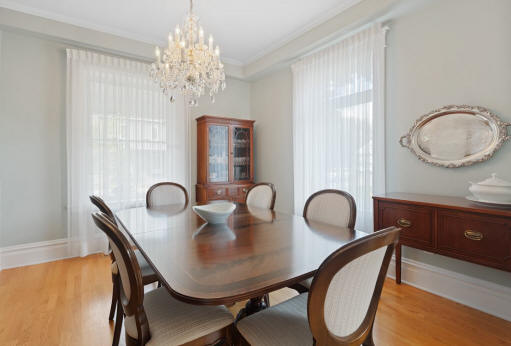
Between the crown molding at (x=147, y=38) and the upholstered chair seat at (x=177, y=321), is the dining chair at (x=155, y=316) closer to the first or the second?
the upholstered chair seat at (x=177, y=321)

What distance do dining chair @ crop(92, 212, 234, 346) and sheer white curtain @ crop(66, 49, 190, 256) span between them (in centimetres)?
248

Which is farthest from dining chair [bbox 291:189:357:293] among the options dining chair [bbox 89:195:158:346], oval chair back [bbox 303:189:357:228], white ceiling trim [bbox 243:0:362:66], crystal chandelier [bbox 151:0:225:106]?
white ceiling trim [bbox 243:0:362:66]

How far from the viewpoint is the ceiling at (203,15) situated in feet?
8.81

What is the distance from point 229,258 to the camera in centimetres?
115

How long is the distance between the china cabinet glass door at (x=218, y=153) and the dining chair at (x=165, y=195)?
3.59 ft

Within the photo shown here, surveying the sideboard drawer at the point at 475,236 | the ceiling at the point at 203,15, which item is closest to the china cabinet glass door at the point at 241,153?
the ceiling at the point at 203,15

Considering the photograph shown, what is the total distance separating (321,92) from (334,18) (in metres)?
0.81

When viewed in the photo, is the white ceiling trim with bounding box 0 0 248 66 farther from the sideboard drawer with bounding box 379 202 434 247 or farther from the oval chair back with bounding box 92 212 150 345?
the sideboard drawer with bounding box 379 202 434 247

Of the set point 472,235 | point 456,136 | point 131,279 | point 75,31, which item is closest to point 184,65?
point 131,279

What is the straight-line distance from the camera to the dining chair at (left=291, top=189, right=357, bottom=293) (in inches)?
68.9

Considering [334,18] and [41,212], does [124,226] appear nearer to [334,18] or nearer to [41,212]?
[41,212]

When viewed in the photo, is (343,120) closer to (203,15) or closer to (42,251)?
(203,15)

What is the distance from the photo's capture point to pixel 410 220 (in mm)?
2072

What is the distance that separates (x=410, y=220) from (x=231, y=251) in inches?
63.2
